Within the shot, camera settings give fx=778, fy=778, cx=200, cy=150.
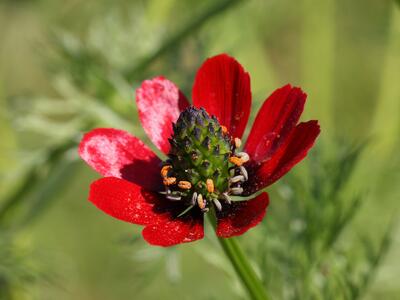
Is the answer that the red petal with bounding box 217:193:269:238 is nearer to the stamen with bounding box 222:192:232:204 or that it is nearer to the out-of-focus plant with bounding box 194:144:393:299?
the stamen with bounding box 222:192:232:204

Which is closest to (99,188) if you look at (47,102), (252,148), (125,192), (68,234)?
(125,192)

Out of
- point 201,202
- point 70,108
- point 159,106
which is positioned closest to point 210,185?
point 201,202

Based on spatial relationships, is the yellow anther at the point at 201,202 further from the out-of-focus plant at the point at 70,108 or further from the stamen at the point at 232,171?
the out-of-focus plant at the point at 70,108

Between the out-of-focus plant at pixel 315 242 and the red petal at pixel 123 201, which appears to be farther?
the out-of-focus plant at pixel 315 242

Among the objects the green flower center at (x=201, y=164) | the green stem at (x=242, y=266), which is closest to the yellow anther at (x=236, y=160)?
the green flower center at (x=201, y=164)

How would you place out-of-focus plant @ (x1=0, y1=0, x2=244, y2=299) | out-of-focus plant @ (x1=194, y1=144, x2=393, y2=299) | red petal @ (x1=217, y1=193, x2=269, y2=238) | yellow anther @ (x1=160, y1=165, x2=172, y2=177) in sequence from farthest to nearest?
out-of-focus plant @ (x1=0, y1=0, x2=244, y2=299) → out-of-focus plant @ (x1=194, y1=144, x2=393, y2=299) → yellow anther @ (x1=160, y1=165, x2=172, y2=177) → red petal @ (x1=217, y1=193, x2=269, y2=238)

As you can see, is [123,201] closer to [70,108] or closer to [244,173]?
[244,173]

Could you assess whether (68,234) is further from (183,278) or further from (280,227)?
(280,227)

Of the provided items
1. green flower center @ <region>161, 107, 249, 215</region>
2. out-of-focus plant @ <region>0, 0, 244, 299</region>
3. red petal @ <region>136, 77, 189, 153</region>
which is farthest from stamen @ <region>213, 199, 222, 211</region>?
out-of-focus plant @ <region>0, 0, 244, 299</region>
